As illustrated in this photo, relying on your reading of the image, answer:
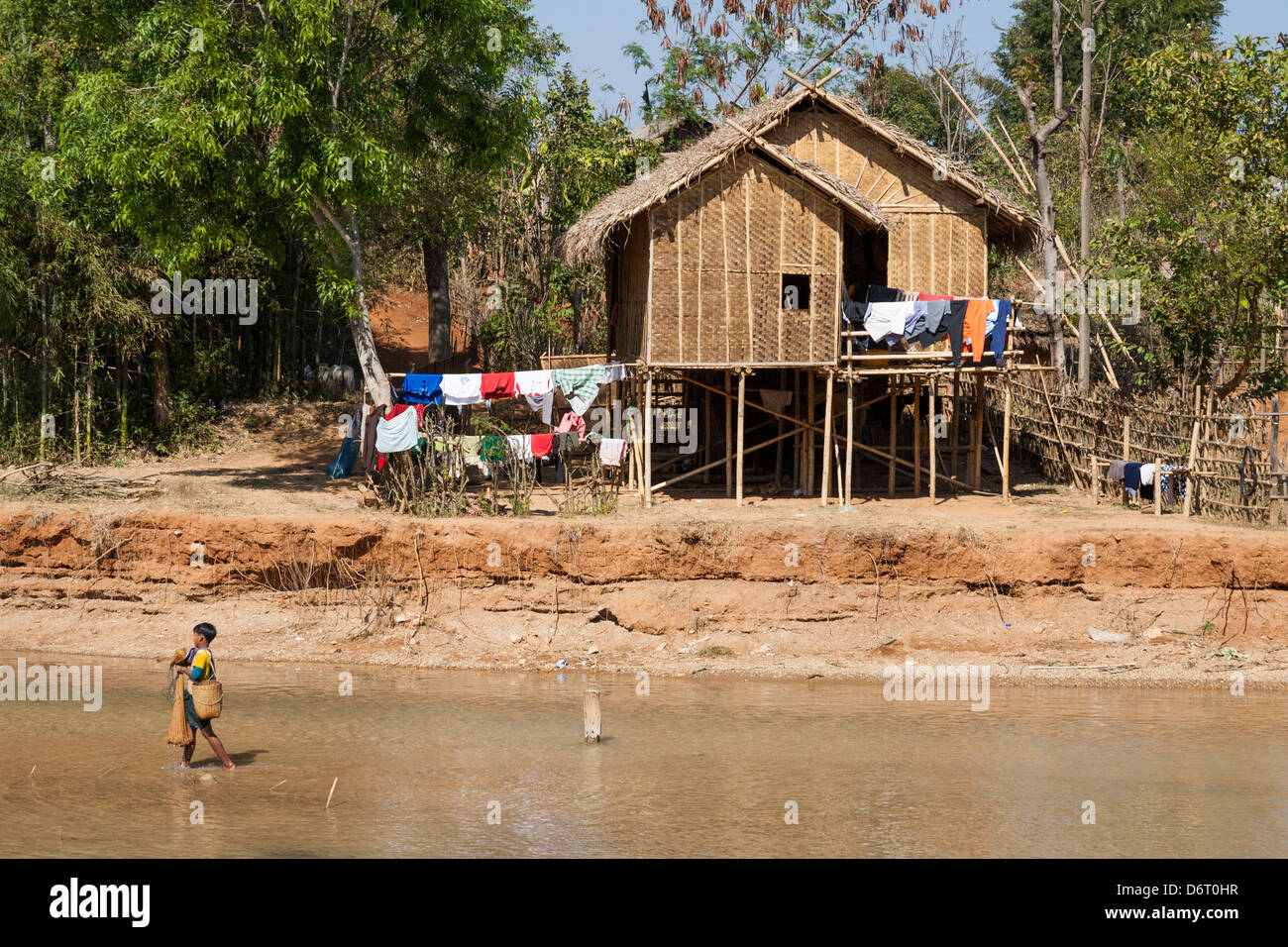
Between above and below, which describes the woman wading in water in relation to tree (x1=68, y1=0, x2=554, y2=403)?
below

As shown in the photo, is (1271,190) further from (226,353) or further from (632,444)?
(226,353)

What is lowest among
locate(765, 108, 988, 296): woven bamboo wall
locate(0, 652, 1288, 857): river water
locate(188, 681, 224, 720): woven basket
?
locate(0, 652, 1288, 857): river water

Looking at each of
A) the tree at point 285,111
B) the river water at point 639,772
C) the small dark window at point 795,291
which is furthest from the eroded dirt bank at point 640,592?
the small dark window at point 795,291

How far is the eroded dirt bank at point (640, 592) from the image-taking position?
16.6 metres

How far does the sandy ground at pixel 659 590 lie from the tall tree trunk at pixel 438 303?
9.70 meters

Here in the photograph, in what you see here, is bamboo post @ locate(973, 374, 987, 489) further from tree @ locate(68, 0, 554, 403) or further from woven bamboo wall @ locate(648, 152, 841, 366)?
tree @ locate(68, 0, 554, 403)

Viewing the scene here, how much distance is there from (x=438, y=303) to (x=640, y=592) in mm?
12102

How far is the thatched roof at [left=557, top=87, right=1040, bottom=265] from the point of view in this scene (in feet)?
62.0

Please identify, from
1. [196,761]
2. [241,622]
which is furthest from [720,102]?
[196,761]

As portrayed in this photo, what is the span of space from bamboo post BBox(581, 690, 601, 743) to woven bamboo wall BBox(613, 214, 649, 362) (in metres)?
7.86

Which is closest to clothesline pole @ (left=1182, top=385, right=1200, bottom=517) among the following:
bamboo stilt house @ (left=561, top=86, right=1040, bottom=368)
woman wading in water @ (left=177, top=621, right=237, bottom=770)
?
bamboo stilt house @ (left=561, top=86, right=1040, bottom=368)

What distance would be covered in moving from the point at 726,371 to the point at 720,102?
45.5 feet

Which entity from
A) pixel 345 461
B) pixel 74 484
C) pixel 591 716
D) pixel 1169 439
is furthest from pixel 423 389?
pixel 1169 439

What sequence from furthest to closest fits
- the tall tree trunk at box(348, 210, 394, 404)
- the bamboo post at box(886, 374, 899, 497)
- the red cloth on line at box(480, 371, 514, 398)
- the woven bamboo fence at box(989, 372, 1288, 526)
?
the bamboo post at box(886, 374, 899, 497), the tall tree trunk at box(348, 210, 394, 404), the red cloth on line at box(480, 371, 514, 398), the woven bamboo fence at box(989, 372, 1288, 526)
